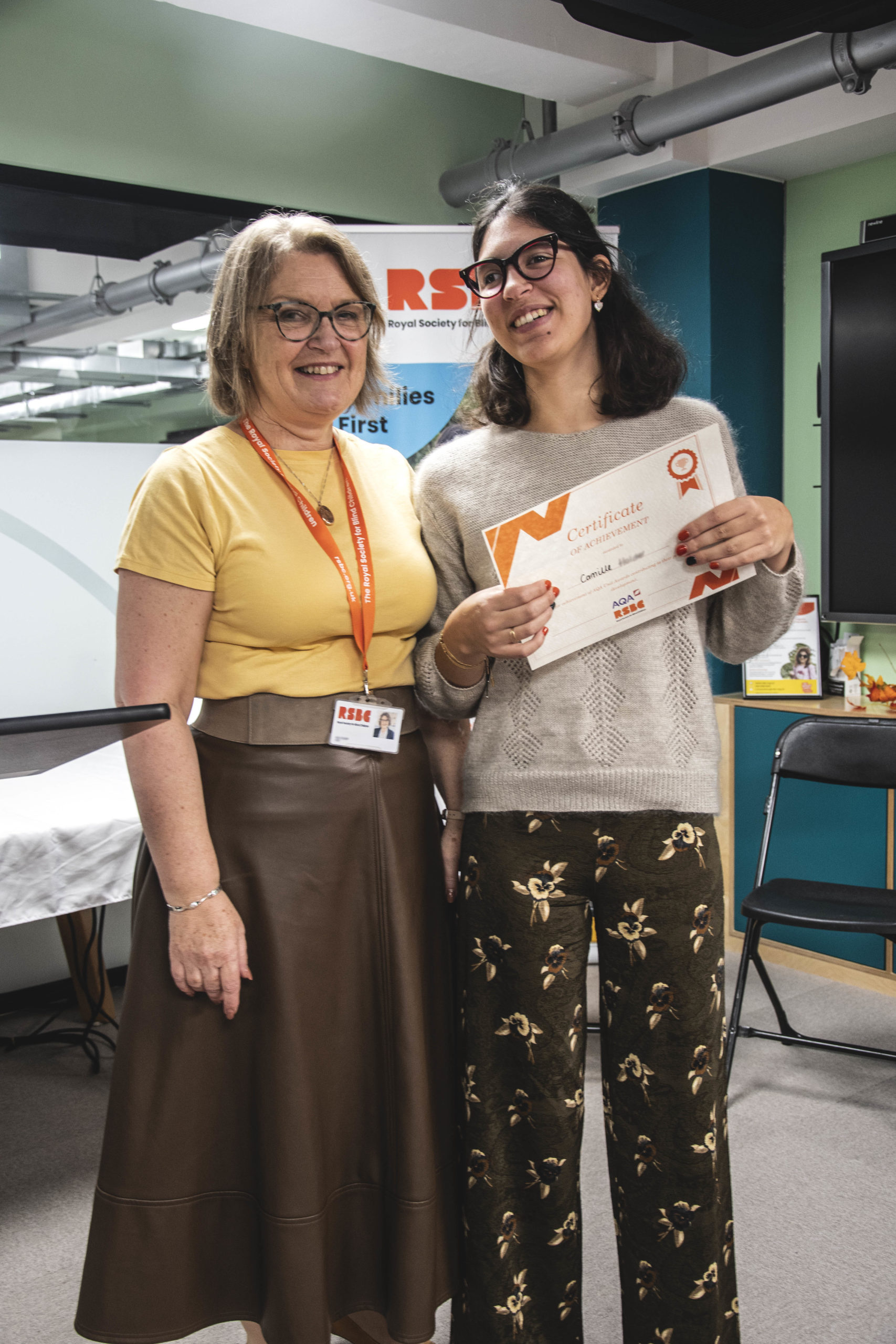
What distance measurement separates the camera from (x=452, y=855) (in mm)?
1721

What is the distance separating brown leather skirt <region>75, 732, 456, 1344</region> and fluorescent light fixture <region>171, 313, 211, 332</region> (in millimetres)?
2948

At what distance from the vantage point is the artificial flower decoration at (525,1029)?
1.56m

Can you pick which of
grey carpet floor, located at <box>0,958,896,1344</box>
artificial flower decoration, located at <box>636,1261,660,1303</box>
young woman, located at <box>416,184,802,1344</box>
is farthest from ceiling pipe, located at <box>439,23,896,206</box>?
grey carpet floor, located at <box>0,958,896,1344</box>

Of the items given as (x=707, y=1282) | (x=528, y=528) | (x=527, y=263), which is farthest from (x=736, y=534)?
(x=707, y=1282)

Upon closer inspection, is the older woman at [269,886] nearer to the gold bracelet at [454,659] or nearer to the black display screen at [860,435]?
the gold bracelet at [454,659]

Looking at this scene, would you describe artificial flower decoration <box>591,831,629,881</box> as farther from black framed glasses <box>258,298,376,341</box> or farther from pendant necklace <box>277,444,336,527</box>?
black framed glasses <box>258,298,376,341</box>

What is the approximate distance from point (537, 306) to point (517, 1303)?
1.46 m

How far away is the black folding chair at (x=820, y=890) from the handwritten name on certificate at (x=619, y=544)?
176 centimetres

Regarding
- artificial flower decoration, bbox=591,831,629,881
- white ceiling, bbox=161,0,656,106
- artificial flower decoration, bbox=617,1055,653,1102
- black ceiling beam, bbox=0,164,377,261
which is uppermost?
white ceiling, bbox=161,0,656,106

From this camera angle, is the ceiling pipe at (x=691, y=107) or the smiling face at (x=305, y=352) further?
the ceiling pipe at (x=691, y=107)

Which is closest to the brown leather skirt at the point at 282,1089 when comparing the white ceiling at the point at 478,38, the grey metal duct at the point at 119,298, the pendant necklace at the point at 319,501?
the pendant necklace at the point at 319,501

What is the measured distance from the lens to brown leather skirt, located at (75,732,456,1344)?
1.53 metres

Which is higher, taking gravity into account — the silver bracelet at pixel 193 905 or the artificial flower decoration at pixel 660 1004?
the silver bracelet at pixel 193 905

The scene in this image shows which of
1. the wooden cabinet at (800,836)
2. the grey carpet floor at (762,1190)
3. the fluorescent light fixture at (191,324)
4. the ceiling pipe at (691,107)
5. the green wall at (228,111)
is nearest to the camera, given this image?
the grey carpet floor at (762,1190)
